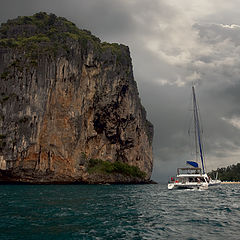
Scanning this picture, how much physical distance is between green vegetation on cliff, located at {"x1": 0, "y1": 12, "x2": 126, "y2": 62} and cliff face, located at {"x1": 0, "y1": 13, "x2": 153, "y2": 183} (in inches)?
11.5

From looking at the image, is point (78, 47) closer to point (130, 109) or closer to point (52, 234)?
point (130, 109)

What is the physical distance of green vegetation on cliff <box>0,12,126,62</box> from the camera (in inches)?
3255

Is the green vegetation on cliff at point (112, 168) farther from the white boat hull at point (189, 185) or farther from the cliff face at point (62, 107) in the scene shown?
the white boat hull at point (189, 185)

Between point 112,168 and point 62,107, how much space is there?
2542 centimetres

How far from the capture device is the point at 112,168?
89.6m

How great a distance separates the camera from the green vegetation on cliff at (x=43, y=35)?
82.7 m

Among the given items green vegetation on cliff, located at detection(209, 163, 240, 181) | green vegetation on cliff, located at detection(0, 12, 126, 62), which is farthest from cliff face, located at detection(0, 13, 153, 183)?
green vegetation on cliff, located at detection(209, 163, 240, 181)

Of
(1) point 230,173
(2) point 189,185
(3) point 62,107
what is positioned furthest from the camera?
(1) point 230,173

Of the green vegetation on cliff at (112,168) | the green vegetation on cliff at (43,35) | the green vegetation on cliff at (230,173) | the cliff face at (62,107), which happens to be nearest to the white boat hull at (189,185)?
the cliff face at (62,107)

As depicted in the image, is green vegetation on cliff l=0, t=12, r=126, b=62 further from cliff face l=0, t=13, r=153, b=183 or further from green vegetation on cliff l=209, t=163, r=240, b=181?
green vegetation on cliff l=209, t=163, r=240, b=181

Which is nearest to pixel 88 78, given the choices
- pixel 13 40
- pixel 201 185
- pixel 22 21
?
pixel 13 40

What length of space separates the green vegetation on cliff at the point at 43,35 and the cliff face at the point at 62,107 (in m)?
0.29

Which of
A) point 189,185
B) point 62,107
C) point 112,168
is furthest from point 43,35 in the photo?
point 189,185

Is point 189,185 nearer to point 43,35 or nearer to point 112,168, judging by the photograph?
point 112,168
